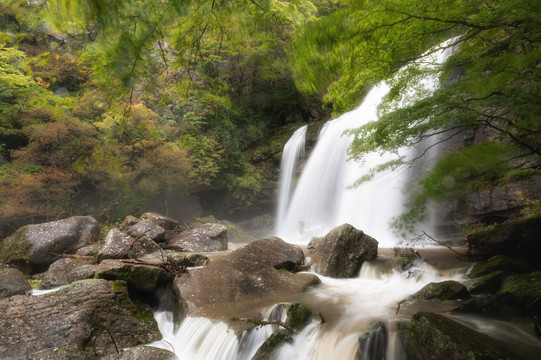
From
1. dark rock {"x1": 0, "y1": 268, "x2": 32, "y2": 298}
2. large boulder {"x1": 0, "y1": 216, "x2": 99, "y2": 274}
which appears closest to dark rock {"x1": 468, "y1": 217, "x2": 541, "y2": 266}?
dark rock {"x1": 0, "y1": 268, "x2": 32, "y2": 298}

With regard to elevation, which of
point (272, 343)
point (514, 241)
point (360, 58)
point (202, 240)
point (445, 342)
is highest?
point (360, 58)

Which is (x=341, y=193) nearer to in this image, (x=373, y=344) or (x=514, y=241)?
(x=514, y=241)

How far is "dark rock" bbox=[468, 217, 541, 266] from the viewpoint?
526 centimetres

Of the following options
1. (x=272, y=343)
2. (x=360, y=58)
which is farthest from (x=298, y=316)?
(x=360, y=58)

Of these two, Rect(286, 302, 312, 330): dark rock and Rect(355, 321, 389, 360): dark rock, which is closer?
Rect(355, 321, 389, 360): dark rock

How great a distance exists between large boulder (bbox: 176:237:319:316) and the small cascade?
29.3 ft

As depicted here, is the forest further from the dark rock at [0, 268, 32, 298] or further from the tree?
the dark rock at [0, 268, 32, 298]

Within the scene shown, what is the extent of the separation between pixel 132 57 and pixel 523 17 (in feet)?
11.4

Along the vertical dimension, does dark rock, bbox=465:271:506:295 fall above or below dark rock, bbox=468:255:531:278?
below

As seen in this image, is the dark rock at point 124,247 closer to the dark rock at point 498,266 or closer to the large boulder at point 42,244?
the large boulder at point 42,244

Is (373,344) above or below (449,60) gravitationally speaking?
below

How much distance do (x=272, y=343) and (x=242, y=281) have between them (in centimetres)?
213

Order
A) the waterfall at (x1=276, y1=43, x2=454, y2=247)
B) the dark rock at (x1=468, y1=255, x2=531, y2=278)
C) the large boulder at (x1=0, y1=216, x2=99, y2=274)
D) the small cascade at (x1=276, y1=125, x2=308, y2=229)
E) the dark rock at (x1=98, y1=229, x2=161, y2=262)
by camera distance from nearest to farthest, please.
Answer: the dark rock at (x1=468, y1=255, x2=531, y2=278) < the dark rock at (x1=98, y1=229, x2=161, y2=262) < the large boulder at (x1=0, y1=216, x2=99, y2=274) < the waterfall at (x1=276, y1=43, x2=454, y2=247) < the small cascade at (x1=276, y1=125, x2=308, y2=229)

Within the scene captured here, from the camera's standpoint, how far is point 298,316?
14.0ft
